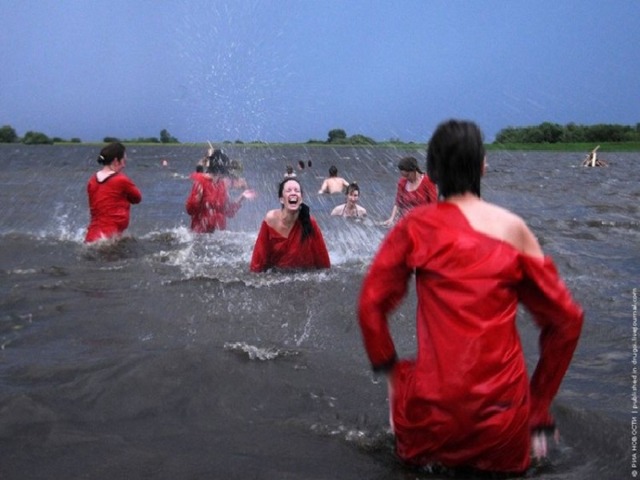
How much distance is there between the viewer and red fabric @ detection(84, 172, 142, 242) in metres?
10.9

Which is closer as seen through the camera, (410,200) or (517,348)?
(517,348)

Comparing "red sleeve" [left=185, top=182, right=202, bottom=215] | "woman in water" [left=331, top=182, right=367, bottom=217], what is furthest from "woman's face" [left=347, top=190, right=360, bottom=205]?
"red sleeve" [left=185, top=182, right=202, bottom=215]

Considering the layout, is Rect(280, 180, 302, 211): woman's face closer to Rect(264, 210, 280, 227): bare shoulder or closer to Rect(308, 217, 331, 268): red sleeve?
Rect(264, 210, 280, 227): bare shoulder

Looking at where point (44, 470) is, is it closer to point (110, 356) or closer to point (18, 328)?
point (110, 356)

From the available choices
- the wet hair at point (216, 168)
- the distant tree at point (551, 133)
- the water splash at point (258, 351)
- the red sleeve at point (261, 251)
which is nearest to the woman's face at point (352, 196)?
the wet hair at point (216, 168)

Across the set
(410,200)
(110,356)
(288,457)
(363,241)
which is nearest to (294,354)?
(110,356)

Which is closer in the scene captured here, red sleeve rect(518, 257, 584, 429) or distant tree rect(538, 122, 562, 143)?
red sleeve rect(518, 257, 584, 429)

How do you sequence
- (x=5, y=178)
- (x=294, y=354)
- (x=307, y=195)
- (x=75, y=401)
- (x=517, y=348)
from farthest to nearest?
(x=5, y=178)
(x=307, y=195)
(x=294, y=354)
(x=75, y=401)
(x=517, y=348)

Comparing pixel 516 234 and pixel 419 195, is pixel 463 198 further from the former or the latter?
pixel 419 195

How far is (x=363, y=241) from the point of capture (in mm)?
13109

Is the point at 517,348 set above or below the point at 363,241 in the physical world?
above

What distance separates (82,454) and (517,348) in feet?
7.57

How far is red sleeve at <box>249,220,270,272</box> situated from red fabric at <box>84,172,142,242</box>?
10.7 ft

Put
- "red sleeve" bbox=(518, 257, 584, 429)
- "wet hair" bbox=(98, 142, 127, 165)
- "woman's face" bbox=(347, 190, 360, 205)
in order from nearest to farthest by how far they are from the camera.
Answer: "red sleeve" bbox=(518, 257, 584, 429) → "wet hair" bbox=(98, 142, 127, 165) → "woman's face" bbox=(347, 190, 360, 205)
